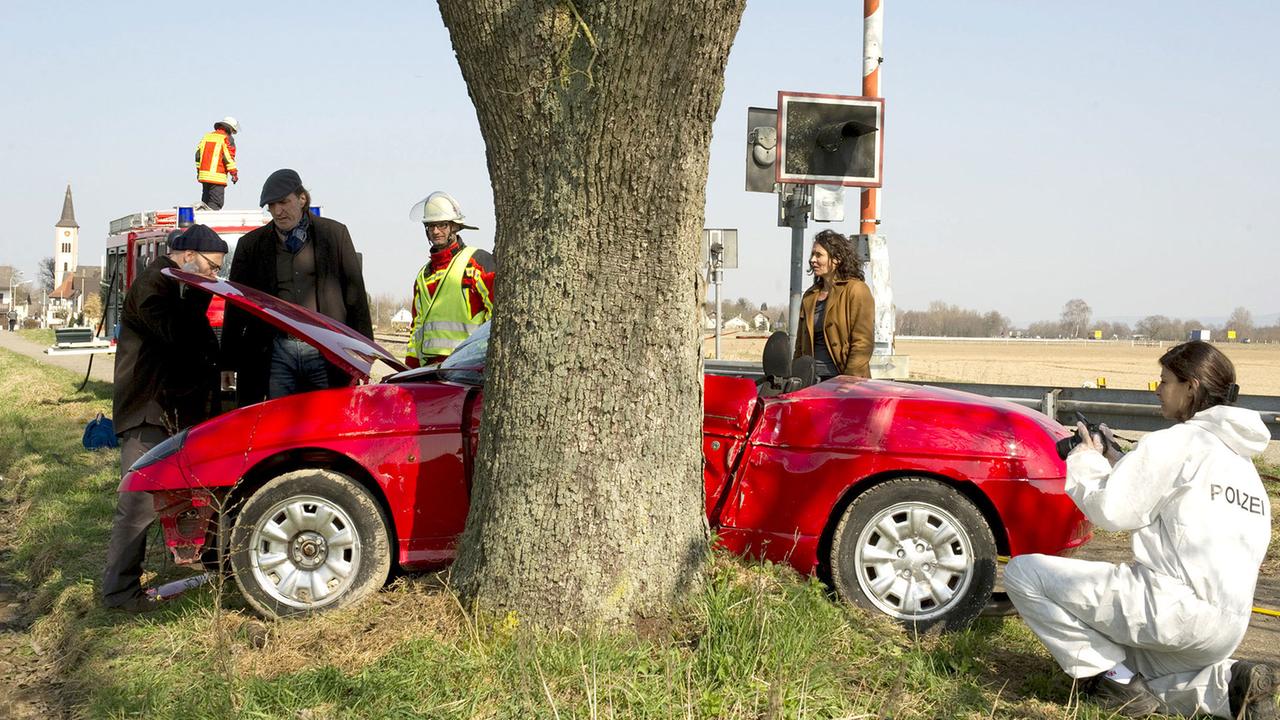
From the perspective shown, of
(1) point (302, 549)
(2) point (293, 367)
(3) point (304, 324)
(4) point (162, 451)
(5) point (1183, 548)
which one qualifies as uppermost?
(3) point (304, 324)

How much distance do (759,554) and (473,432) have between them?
4.36 feet

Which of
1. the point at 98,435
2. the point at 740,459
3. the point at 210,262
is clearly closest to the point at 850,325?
the point at 740,459

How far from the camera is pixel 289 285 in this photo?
691 centimetres

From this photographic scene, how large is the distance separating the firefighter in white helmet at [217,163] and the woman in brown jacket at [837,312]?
9.15 metres

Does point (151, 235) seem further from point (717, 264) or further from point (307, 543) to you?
point (307, 543)

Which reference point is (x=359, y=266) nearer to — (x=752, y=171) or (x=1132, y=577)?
(x=752, y=171)

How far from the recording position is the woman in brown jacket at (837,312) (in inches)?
271

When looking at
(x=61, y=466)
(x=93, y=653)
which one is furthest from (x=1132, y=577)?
(x=61, y=466)

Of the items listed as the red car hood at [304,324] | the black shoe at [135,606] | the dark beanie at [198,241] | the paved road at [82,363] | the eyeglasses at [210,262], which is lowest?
the black shoe at [135,606]

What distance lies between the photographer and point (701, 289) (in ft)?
15.2

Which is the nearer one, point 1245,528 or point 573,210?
point 1245,528

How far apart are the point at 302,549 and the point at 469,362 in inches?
45.9

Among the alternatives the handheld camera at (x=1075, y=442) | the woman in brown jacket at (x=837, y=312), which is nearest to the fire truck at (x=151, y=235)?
the woman in brown jacket at (x=837, y=312)

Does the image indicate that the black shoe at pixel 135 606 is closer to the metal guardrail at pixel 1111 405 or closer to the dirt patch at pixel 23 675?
the dirt patch at pixel 23 675
